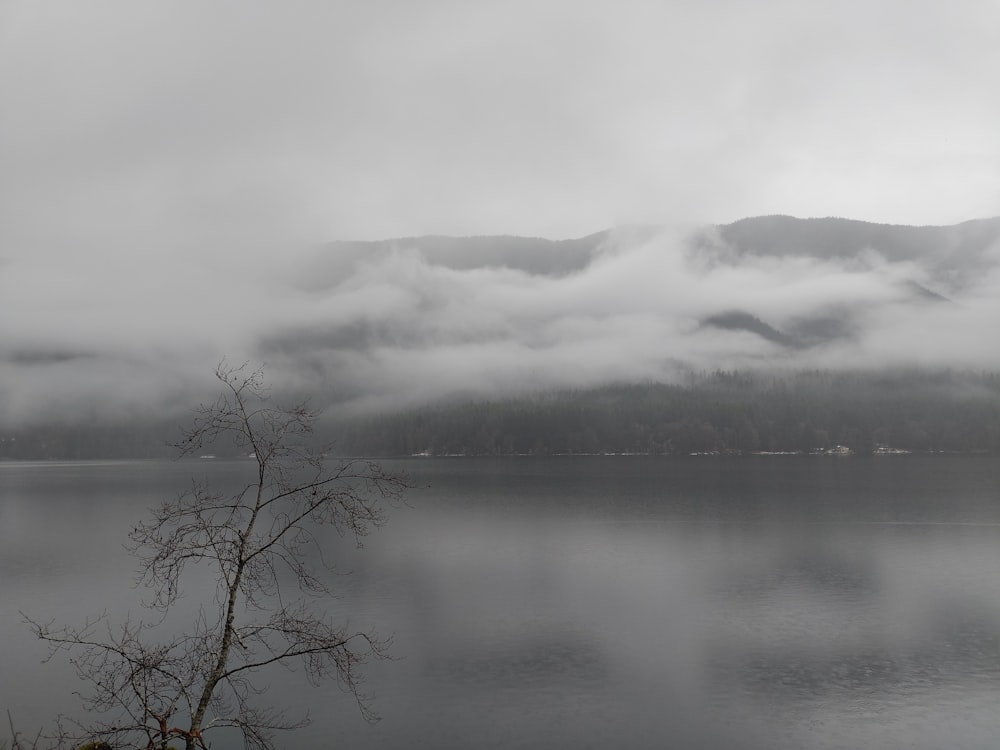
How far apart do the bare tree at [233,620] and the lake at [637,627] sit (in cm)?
171

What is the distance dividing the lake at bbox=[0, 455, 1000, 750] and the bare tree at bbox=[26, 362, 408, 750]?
1.71 meters

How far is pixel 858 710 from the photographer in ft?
86.7

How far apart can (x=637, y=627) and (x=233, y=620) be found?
82.7ft

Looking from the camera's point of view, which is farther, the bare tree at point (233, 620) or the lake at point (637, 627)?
the lake at point (637, 627)

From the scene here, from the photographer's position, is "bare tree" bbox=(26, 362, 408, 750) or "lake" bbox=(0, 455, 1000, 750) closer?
"bare tree" bbox=(26, 362, 408, 750)

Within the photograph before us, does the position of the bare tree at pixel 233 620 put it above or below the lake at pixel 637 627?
above

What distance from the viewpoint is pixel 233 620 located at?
17.1 metres

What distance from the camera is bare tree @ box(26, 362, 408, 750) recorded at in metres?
13.3

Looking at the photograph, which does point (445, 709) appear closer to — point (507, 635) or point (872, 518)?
point (507, 635)

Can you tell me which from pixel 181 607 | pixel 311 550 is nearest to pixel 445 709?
pixel 181 607

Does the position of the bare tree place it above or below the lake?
above

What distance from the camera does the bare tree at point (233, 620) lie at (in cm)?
1329

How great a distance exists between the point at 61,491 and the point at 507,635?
130797 mm

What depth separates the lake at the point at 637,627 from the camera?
84.4 feet
